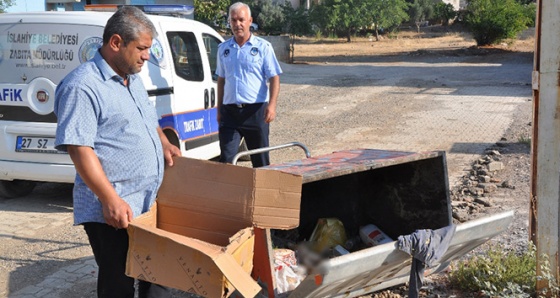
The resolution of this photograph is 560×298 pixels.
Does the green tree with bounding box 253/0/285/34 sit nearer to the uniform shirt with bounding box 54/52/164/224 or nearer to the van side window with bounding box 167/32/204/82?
the van side window with bounding box 167/32/204/82

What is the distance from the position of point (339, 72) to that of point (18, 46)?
17.4 metres

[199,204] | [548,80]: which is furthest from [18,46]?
[548,80]

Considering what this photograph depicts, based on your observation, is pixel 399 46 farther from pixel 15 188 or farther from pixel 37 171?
pixel 37 171

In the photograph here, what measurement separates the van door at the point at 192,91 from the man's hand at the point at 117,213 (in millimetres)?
3966

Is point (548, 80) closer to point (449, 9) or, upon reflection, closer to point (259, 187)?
point (259, 187)

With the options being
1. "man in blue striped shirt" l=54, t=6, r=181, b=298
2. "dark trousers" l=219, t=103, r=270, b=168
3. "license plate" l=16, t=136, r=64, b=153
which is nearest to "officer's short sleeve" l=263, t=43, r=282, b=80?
"dark trousers" l=219, t=103, r=270, b=168

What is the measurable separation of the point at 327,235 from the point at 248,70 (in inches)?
79.0

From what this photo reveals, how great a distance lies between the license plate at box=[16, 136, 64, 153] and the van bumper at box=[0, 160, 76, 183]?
0.14 metres

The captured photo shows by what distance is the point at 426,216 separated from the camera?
5305mm

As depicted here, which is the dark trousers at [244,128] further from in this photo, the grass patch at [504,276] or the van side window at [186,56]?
the grass patch at [504,276]

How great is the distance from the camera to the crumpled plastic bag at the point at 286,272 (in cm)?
438

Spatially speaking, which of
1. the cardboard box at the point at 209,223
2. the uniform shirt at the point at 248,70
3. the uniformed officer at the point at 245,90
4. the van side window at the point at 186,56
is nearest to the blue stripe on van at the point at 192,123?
the van side window at the point at 186,56

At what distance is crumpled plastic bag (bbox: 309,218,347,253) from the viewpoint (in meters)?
5.27

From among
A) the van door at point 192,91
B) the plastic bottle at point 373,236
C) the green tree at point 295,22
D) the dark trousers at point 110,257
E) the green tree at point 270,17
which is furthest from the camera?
the green tree at point 295,22
